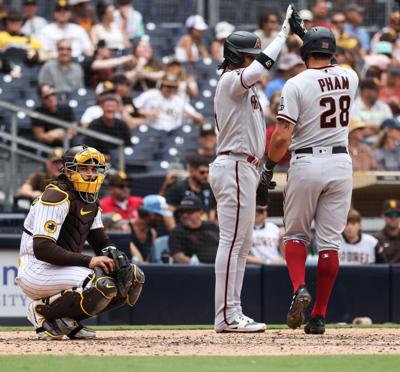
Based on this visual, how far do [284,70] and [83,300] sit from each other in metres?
8.67

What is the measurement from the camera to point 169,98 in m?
14.5

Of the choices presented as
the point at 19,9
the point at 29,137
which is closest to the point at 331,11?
the point at 19,9

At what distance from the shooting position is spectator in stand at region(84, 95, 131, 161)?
43.5ft

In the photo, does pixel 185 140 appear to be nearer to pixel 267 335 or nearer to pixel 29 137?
pixel 29 137

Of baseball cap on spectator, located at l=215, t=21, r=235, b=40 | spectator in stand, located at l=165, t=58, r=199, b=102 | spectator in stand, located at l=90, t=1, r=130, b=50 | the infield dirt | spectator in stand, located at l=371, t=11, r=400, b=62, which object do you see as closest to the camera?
the infield dirt

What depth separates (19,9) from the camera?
16.8 m

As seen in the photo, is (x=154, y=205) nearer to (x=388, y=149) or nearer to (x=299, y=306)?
(x=388, y=149)

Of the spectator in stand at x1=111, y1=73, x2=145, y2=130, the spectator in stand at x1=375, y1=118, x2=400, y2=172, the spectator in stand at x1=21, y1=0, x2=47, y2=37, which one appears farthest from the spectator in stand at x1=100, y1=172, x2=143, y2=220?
the spectator in stand at x1=21, y1=0, x2=47, y2=37

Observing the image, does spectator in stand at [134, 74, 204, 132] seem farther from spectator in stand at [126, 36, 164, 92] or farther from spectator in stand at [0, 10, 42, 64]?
spectator in stand at [0, 10, 42, 64]

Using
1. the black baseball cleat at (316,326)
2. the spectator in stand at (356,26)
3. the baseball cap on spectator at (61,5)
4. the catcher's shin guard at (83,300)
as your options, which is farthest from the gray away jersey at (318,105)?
the spectator in stand at (356,26)

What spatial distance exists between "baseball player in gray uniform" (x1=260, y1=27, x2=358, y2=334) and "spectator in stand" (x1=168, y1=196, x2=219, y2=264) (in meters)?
3.70

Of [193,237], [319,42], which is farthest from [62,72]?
[319,42]

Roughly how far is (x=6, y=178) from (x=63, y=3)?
345 centimetres

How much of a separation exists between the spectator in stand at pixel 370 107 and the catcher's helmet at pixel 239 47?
7.13 metres
